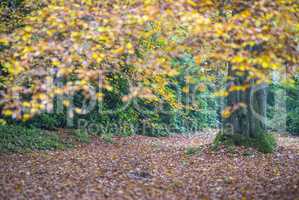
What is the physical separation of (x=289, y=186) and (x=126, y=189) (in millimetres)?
3282

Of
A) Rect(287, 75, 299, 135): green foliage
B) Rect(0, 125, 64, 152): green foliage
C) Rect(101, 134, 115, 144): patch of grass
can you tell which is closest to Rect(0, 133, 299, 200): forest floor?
Rect(0, 125, 64, 152): green foliage

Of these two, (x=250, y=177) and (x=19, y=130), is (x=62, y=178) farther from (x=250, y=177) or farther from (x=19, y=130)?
(x=19, y=130)

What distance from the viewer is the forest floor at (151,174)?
7.73 metres

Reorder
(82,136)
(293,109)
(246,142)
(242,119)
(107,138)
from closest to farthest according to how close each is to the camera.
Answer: (246,142)
(242,119)
(82,136)
(107,138)
(293,109)

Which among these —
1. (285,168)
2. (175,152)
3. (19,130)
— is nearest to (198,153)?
(175,152)

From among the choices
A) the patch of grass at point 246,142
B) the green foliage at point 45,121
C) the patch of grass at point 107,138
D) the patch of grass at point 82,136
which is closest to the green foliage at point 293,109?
the patch of grass at point 246,142

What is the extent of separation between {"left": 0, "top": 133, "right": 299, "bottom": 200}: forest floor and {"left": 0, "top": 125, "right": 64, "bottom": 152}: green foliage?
620 mm

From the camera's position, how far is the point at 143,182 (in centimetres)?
874

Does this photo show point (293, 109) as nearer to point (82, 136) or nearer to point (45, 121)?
point (82, 136)

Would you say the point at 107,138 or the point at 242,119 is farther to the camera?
the point at 107,138

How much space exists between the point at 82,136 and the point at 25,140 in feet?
10.0

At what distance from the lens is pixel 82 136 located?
51.8 ft

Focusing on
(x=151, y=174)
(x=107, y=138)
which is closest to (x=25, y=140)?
(x=107, y=138)

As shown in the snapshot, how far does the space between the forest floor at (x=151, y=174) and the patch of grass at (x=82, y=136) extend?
2028 millimetres
